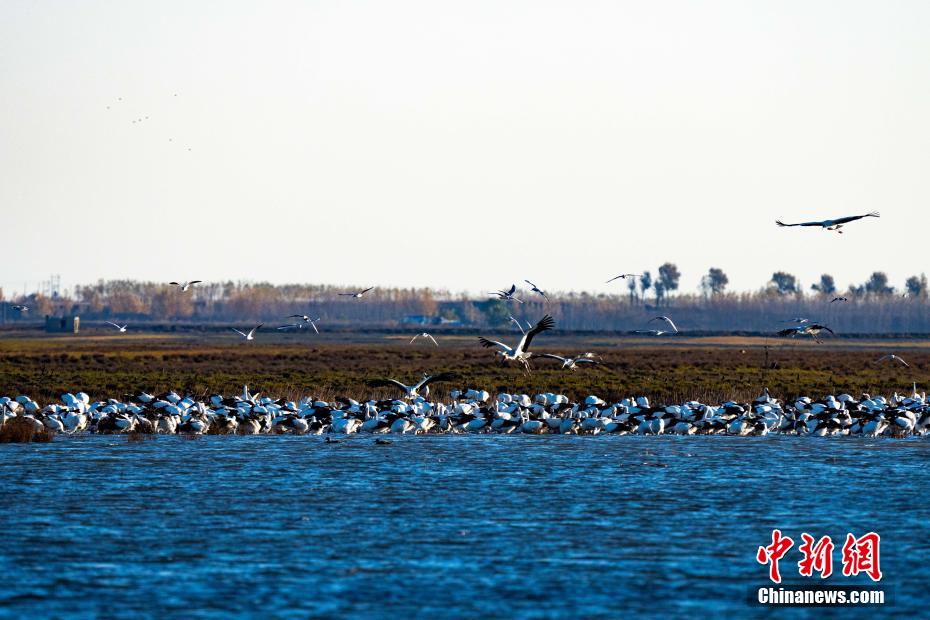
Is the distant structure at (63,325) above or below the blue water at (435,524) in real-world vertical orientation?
above

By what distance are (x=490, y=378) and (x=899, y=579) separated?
38912 millimetres

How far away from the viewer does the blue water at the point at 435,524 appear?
17516 millimetres

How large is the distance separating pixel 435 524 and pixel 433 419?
1621 cm

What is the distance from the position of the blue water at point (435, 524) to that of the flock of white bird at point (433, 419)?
2394 millimetres

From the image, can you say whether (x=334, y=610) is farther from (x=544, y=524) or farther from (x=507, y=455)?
(x=507, y=455)

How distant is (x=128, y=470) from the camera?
29.6 meters

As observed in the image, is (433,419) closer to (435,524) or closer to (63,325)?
(435,524)

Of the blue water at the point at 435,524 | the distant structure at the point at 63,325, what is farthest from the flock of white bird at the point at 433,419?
the distant structure at the point at 63,325

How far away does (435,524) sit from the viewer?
2286 centimetres

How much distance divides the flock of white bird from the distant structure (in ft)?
352

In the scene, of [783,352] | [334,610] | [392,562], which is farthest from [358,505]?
[783,352]

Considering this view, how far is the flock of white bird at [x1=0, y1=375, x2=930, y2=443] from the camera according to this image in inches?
1489

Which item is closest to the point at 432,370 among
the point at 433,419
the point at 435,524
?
the point at 433,419

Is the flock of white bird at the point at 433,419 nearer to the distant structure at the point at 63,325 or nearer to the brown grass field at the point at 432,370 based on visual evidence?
the brown grass field at the point at 432,370
